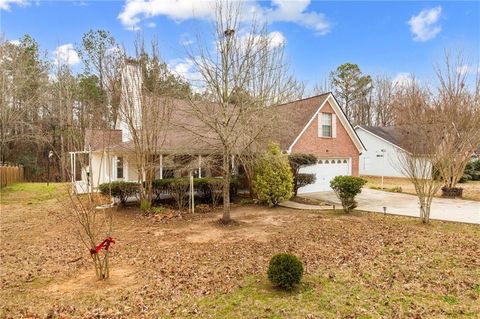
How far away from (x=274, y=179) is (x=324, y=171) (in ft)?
22.5

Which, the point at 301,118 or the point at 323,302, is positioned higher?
the point at 301,118

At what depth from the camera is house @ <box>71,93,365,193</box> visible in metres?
15.2

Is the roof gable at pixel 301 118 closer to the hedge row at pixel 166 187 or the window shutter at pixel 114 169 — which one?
the hedge row at pixel 166 187

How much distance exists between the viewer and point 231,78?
11406mm

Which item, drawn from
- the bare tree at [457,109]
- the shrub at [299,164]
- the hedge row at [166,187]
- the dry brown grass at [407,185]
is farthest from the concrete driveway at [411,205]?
the hedge row at [166,187]

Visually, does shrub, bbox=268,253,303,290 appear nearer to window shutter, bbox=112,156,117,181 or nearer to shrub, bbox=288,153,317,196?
shrub, bbox=288,153,317,196

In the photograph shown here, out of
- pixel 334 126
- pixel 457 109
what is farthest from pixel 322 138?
pixel 457 109

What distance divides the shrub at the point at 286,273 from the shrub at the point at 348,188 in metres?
7.91

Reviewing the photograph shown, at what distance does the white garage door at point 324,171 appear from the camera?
1938 centimetres

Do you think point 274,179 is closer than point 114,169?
Yes

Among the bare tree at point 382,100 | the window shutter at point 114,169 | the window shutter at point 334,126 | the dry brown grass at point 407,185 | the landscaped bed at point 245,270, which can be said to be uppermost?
the bare tree at point 382,100

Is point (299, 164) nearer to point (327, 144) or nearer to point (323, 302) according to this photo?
point (327, 144)

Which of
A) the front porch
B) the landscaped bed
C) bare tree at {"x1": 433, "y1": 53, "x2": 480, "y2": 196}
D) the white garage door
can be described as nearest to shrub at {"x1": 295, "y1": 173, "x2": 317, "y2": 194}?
the white garage door

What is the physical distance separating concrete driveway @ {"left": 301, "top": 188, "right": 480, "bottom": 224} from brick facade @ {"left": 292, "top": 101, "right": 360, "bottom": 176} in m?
2.72
